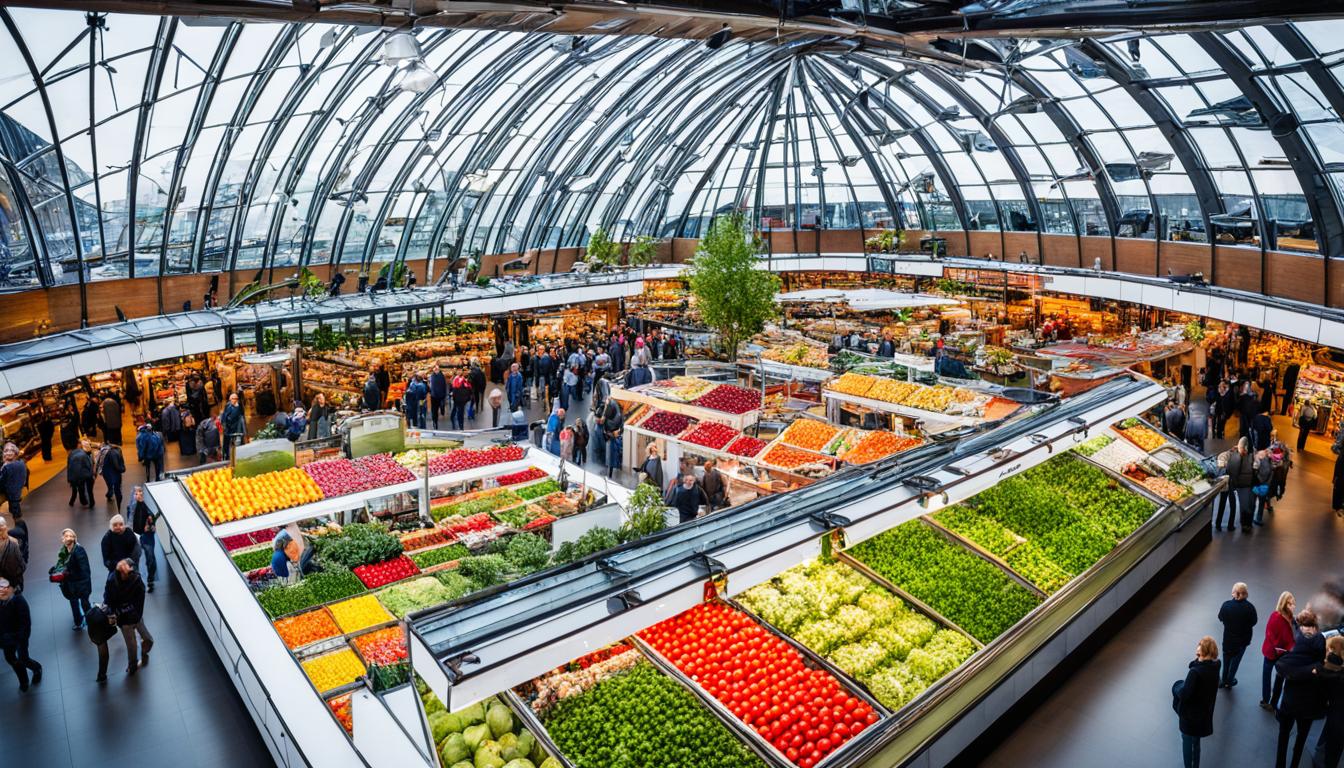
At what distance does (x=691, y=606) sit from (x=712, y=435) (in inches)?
312

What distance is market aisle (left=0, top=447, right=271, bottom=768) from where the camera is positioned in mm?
7188

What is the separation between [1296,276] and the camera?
18766 millimetres

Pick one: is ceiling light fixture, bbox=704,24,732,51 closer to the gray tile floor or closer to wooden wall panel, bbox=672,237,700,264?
the gray tile floor

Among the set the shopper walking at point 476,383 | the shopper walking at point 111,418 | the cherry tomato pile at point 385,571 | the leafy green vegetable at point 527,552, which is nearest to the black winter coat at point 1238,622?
the leafy green vegetable at point 527,552

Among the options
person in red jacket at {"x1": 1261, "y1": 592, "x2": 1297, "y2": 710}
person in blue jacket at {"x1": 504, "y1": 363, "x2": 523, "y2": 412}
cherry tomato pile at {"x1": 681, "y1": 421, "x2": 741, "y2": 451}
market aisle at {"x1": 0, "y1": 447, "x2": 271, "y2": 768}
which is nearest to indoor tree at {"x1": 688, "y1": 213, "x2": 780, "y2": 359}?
person in blue jacket at {"x1": 504, "y1": 363, "x2": 523, "y2": 412}

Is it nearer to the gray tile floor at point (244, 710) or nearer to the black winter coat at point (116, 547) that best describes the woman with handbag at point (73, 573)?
the black winter coat at point (116, 547)

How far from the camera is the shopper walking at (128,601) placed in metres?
8.27

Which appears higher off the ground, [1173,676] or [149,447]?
[149,447]

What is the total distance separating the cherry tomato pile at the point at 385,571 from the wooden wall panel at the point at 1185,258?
22.2m

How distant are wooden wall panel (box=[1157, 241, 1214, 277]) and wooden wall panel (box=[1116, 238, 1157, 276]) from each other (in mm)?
391

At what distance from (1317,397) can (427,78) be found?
58.3ft

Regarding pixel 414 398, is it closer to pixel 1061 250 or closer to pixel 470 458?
pixel 470 458

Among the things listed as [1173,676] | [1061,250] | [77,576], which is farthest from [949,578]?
[1061,250]

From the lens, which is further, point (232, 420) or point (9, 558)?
point (232, 420)
